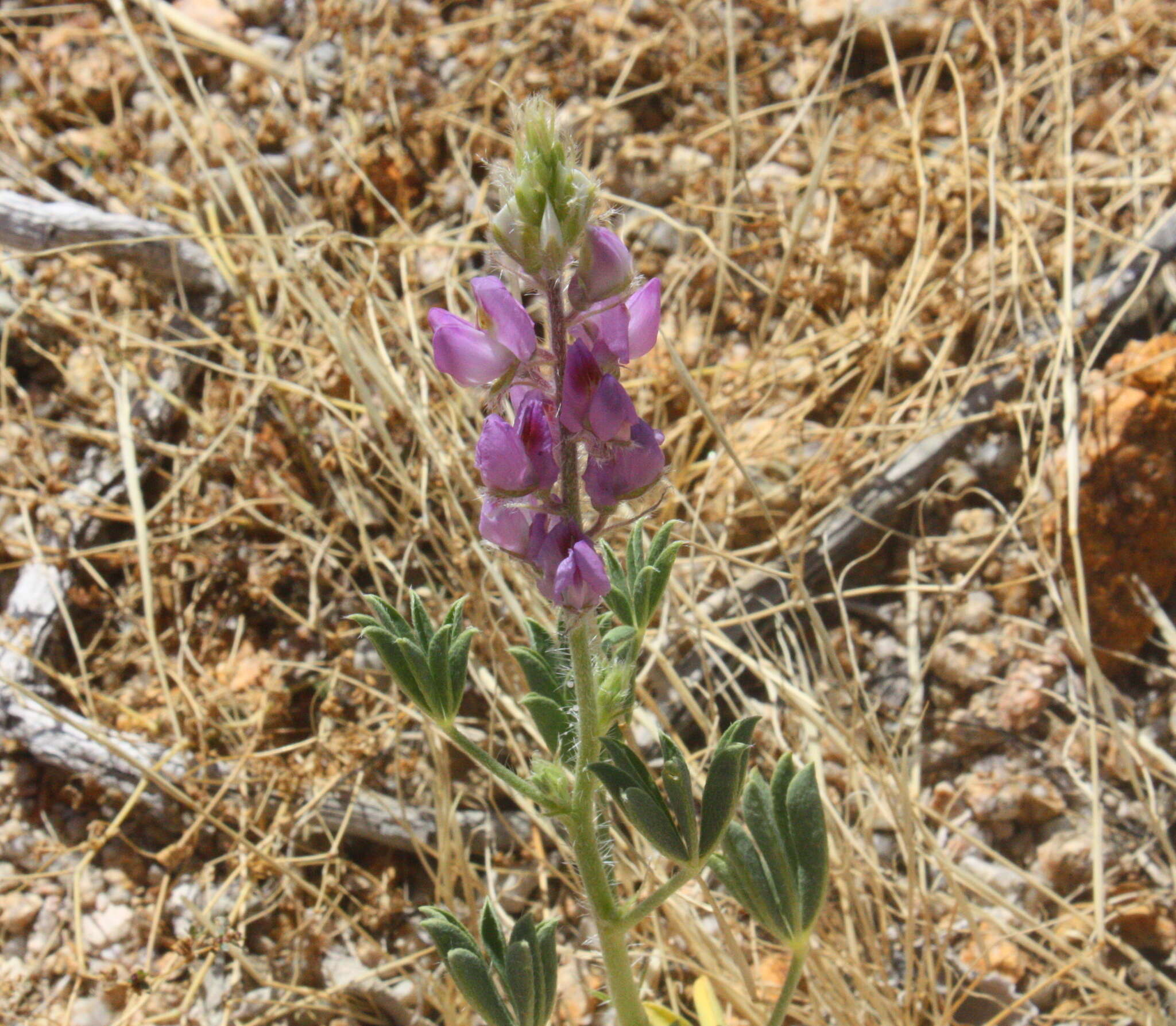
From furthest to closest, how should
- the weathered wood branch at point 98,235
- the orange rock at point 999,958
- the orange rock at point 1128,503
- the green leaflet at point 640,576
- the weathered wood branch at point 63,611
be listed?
the weathered wood branch at point 98,235, the orange rock at point 1128,503, the weathered wood branch at point 63,611, the orange rock at point 999,958, the green leaflet at point 640,576

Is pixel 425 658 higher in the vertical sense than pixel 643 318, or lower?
lower

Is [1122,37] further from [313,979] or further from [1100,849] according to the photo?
[313,979]

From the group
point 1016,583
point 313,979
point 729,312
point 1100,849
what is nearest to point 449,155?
point 729,312

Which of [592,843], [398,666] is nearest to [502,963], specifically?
[592,843]

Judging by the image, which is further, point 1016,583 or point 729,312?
point 729,312

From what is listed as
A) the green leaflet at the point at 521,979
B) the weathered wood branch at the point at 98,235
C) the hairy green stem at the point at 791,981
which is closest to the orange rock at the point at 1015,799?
the hairy green stem at the point at 791,981

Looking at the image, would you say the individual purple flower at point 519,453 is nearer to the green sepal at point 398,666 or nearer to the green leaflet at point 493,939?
the green sepal at point 398,666

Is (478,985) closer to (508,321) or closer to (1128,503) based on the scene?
(508,321)
